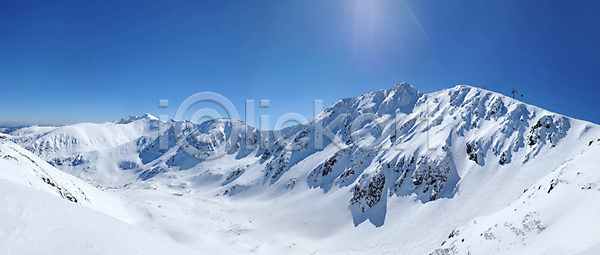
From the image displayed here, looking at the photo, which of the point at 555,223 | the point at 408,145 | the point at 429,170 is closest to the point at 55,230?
the point at 555,223

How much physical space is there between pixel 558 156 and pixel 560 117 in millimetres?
14221

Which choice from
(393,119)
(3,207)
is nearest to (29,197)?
(3,207)

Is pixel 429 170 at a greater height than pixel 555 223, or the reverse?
pixel 555 223

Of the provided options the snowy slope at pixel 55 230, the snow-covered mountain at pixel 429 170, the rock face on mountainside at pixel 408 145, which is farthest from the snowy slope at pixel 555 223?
the rock face on mountainside at pixel 408 145

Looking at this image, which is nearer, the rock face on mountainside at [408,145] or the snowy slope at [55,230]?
the snowy slope at [55,230]

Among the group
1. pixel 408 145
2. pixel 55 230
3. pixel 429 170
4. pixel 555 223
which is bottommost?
pixel 429 170

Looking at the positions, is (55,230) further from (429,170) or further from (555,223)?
(429,170)

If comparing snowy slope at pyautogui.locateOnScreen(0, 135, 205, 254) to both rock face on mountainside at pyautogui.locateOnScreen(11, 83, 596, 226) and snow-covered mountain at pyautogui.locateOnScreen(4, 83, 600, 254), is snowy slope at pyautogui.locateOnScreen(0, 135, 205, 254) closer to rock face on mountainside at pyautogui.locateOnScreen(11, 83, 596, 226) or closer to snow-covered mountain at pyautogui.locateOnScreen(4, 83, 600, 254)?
snow-covered mountain at pyautogui.locateOnScreen(4, 83, 600, 254)

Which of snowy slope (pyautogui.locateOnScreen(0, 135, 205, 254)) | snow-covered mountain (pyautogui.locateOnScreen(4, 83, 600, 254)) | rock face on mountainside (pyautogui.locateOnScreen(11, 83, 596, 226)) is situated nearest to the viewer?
snowy slope (pyautogui.locateOnScreen(0, 135, 205, 254))

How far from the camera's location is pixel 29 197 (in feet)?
33.2

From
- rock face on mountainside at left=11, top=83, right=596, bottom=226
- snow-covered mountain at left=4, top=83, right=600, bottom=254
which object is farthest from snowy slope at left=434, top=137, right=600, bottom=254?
rock face on mountainside at left=11, top=83, right=596, bottom=226

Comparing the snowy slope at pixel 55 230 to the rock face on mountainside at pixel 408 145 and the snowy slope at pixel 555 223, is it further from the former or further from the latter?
the rock face on mountainside at pixel 408 145

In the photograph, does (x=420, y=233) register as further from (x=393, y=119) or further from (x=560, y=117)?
(x=393, y=119)

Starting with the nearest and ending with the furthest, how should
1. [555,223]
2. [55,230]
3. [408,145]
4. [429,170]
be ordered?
[55,230] → [555,223] → [429,170] → [408,145]
